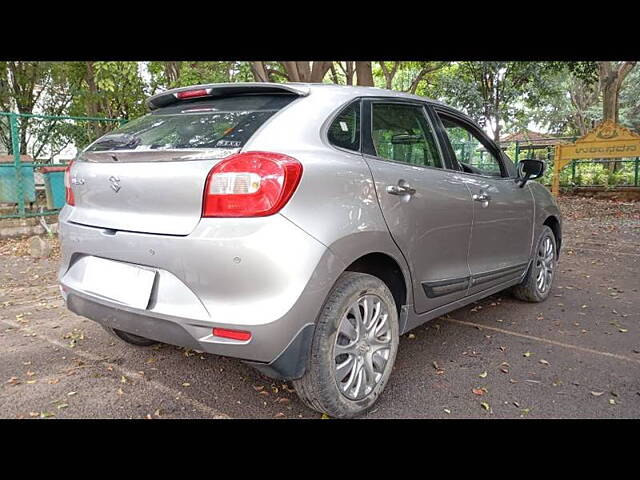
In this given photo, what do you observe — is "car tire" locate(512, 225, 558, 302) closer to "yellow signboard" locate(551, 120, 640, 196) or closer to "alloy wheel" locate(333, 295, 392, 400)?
"alloy wheel" locate(333, 295, 392, 400)

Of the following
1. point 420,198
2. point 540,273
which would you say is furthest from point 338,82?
point 420,198

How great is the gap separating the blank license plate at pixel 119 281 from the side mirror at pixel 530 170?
10.2ft

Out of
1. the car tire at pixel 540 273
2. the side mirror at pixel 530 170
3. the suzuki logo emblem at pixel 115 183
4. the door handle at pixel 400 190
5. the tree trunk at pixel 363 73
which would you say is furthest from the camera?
the tree trunk at pixel 363 73

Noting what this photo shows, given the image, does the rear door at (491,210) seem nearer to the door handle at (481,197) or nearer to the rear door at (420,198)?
the door handle at (481,197)

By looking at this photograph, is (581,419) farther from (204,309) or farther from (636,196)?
(636,196)

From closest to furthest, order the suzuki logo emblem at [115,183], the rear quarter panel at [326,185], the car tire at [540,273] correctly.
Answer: the rear quarter panel at [326,185]
the suzuki logo emblem at [115,183]
the car tire at [540,273]

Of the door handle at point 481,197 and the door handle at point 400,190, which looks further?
the door handle at point 481,197

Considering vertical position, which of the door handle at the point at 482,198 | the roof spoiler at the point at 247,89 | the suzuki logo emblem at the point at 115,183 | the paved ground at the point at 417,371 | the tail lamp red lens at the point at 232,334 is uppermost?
the roof spoiler at the point at 247,89

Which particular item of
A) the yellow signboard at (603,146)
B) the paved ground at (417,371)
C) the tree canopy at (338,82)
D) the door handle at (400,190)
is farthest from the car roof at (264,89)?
the yellow signboard at (603,146)

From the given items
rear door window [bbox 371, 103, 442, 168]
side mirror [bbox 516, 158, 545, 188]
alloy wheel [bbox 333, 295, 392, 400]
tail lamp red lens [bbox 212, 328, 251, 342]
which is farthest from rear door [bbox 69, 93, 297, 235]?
side mirror [bbox 516, 158, 545, 188]

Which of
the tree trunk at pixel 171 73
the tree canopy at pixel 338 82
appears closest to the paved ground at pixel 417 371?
the tree canopy at pixel 338 82

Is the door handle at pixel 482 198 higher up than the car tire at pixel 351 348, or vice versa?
the door handle at pixel 482 198

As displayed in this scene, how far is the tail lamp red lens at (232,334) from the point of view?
2.06m

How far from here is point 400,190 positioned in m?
2.67
